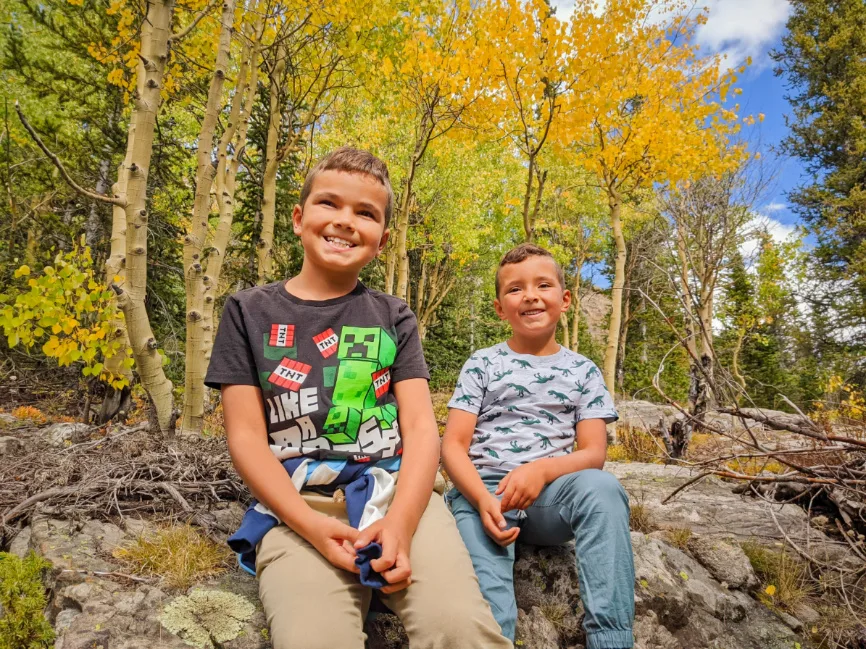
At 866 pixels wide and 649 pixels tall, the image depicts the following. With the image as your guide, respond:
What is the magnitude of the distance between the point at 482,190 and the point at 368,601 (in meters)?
14.7

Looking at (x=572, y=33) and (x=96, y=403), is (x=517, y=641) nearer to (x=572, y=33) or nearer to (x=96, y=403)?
(x=96, y=403)

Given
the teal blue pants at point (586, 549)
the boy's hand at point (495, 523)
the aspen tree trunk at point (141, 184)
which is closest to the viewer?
the teal blue pants at point (586, 549)

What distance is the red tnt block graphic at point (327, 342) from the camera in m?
1.59

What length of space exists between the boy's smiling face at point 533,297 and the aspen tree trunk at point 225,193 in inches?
119

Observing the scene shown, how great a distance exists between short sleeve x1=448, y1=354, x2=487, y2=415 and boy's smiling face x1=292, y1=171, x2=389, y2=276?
649 millimetres

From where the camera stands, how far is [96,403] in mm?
5312

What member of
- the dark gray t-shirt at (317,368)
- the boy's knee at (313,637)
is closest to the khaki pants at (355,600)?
the boy's knee at (313,637)

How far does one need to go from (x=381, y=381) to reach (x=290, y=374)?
30 cm

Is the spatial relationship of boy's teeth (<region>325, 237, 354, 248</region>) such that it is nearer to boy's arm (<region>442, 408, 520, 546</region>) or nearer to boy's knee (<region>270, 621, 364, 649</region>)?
boy's arm (<region>442, 408, 520, 546</region>)

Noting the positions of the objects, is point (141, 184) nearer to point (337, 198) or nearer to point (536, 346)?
point (337, 198)

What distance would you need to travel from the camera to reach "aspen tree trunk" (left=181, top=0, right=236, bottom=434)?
3.87 metres

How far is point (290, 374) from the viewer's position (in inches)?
60.6

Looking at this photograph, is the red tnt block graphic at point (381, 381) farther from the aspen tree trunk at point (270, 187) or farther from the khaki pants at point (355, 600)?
the aspen tree trunk at point (270, 187)

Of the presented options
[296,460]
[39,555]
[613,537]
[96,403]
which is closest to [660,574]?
[613,537]
